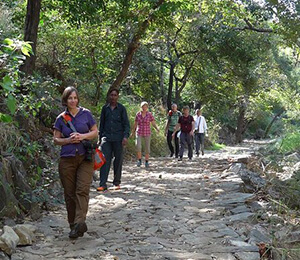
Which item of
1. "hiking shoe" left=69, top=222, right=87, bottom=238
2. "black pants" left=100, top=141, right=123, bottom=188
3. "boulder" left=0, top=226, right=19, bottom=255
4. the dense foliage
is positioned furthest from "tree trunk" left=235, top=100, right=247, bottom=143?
"boulder" left=0, top=226, right=19, bottom=255

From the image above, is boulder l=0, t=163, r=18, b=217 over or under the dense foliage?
under

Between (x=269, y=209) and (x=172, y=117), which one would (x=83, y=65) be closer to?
(x=172, y=117)

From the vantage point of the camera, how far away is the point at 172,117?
1520 centimetres

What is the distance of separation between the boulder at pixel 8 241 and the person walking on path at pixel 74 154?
0.76m

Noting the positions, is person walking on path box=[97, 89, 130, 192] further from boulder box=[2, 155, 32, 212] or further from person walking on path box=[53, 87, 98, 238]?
person walking on path box=[53, 87, 98, 238]

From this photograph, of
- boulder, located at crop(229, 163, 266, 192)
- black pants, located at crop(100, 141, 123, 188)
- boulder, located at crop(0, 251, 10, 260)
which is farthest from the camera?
boulder, located at crop(229, 163, 266, 192)

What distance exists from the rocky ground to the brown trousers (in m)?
0.40

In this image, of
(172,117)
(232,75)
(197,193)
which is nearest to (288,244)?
(197,193)

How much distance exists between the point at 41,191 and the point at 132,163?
7839 millimetres

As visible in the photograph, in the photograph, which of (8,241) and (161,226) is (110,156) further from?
(8,241)

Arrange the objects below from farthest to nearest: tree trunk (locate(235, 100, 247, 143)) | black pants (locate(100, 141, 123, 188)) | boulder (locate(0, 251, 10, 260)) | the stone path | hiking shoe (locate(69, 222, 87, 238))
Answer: tree trunk (locate(235, 100, 247, 143)), black pants (locate(100, 141, 123, 188)), hiking shoe (locate(69, 222, 87, 238)), the stone path, boulder (locate(0, 251, 10, 260))

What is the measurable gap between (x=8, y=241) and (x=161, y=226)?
2206mm

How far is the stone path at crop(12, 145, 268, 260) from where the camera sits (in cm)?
497

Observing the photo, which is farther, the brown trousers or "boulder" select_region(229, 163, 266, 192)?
"boulder" select_region(229, 163, 266, 192)
